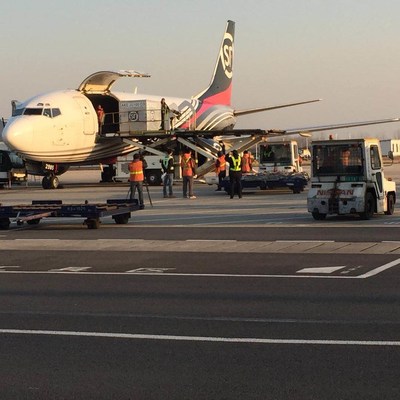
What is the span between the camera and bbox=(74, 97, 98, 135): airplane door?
42000 mm

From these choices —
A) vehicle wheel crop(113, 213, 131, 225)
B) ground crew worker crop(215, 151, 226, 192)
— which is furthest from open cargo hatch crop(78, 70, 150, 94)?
vehicle wheel crop(113, 213, 131, 225)

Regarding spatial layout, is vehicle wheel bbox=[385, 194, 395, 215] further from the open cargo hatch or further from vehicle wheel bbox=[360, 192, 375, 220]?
the open cargo hatch

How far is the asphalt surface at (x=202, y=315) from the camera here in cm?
698

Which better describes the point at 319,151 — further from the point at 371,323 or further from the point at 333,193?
the point at 371,323

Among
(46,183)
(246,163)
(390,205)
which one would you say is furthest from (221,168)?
(390,205)

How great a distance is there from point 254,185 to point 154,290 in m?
23.4

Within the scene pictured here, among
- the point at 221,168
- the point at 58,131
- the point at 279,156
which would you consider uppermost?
the point at 58,131

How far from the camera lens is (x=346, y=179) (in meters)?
22.6

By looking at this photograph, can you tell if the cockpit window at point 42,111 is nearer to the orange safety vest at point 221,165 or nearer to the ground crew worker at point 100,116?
the ground crew worker at point 100,116

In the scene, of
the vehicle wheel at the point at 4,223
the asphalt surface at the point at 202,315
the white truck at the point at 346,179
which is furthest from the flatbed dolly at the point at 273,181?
the asphalt surface at the point at 202,315

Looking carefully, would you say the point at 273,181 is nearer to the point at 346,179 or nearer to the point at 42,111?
the point at 42,111

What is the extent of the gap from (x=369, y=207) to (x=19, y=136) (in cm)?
2036

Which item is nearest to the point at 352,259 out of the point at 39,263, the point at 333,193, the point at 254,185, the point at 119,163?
the point at 39,263

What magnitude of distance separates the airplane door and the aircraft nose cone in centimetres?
339
